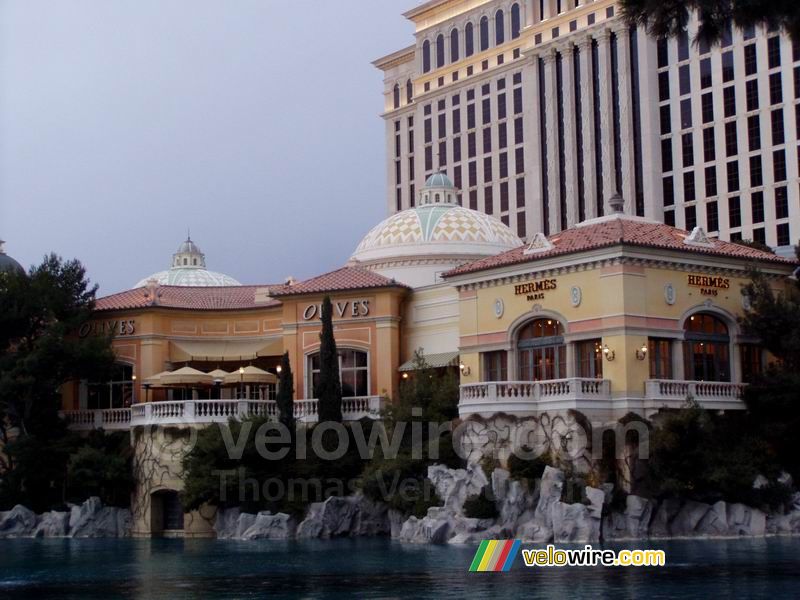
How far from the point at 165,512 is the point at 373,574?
2469cm

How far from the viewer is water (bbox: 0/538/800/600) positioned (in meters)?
31.0

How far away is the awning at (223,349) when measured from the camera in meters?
63.2

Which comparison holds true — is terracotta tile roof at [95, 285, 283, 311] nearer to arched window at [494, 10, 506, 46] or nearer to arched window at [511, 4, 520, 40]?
arched window at [511, 4, 520, 40]

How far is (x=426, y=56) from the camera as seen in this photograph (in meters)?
123

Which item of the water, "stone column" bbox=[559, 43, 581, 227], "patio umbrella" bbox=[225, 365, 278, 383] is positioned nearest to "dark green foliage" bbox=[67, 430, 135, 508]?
"patio umbrella" bbox=[225, 365, 278, 383]

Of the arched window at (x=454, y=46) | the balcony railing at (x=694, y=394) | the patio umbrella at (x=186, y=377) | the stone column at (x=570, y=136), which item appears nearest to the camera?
the balcony railing at (x=694, y=394)

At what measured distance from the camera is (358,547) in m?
45.5

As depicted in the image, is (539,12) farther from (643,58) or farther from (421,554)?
(421,554)

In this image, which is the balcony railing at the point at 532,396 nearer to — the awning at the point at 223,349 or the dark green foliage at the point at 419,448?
the dark green foliage at the point at 419,448

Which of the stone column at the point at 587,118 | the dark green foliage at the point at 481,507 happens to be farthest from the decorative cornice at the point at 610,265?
the stone column at the point at 587,118

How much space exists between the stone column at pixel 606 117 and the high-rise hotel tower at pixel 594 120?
0.11 metres

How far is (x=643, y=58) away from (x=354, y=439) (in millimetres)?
54475

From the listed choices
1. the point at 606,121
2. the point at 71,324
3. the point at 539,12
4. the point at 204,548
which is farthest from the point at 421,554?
the point at 539,12

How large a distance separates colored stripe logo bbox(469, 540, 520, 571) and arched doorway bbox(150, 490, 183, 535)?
18.6 m
